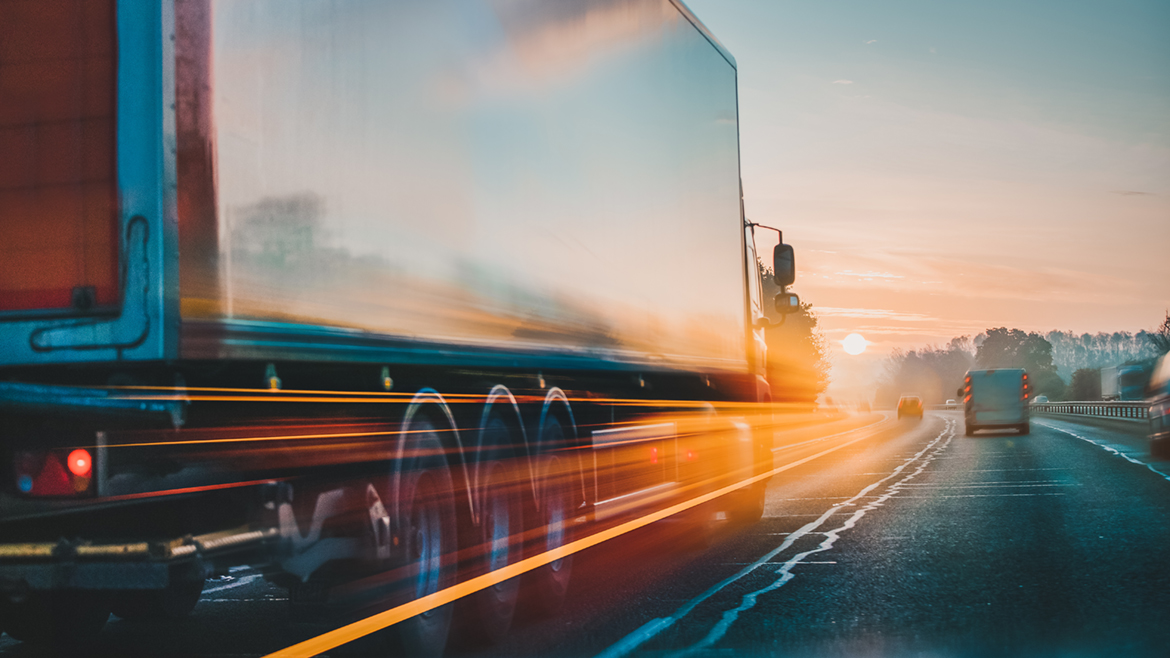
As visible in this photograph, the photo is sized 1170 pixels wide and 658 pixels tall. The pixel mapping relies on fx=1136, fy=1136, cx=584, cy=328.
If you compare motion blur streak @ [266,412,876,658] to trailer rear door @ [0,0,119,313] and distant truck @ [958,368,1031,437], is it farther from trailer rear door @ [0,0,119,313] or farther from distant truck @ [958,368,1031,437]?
distant truck @ [958,368,1031,437]

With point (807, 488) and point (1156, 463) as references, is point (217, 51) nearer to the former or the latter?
point (807, 488)

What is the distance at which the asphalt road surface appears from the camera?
239 inches

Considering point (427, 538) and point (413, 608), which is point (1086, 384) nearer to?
point (427, 538)

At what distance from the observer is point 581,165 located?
7.66m

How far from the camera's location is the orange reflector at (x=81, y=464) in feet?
12.8

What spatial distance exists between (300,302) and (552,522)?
10.00 ft

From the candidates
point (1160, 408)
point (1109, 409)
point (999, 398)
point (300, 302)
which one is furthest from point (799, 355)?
point (300, 302)

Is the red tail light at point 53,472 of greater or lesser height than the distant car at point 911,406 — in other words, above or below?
above

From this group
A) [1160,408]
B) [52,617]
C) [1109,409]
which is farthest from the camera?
[1109,409]

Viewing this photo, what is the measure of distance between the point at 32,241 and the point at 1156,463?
66.9 feet

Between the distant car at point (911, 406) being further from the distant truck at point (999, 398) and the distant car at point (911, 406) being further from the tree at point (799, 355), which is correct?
the distant truck at point (999, 398)

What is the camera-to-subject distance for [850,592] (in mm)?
7680

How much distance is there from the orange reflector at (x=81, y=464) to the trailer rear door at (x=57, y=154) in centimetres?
52

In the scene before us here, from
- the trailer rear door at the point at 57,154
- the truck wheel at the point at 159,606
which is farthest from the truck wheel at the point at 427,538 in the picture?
the trailer rear door at the point at 57,154
